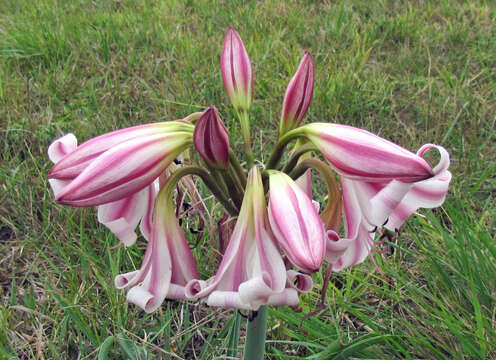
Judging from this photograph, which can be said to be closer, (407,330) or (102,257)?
(407,330)

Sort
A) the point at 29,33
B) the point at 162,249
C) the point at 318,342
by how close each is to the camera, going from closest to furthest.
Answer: the point at 162,249, the point at 318,342, the point at 29,33

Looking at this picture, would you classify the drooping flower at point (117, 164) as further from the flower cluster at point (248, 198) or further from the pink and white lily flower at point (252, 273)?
the pink and white lily flower at point (252, 273)

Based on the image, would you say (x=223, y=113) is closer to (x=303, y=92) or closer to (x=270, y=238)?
(x=303, y=92)

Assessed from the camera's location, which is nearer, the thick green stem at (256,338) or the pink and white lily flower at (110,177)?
the pink and white lily flower at (110,177)

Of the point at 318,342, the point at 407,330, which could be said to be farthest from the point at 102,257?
the point at 407,330

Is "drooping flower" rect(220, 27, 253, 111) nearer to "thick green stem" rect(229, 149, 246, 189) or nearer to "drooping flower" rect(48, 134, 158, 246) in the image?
"thick green stem" rect(229, 149, 246, 189)

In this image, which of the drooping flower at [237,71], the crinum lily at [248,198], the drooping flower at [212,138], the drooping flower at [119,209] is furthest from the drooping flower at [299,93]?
the drooping flower at [119,209]

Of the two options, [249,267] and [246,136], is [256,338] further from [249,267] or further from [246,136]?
[246,136]
